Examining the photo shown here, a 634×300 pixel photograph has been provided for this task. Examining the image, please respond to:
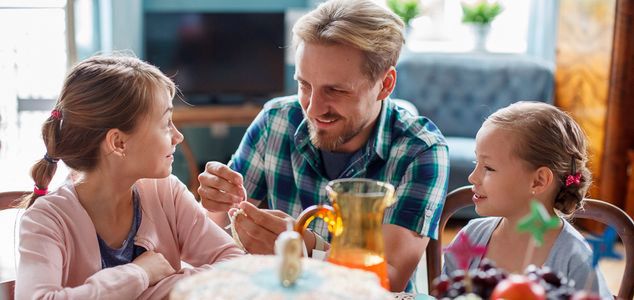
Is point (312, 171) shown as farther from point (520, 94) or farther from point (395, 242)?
point (520, 94)

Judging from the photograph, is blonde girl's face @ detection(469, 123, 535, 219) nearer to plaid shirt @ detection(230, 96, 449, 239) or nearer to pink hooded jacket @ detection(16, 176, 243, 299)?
plaid shirt @ detection(230, 96, 449, 239)

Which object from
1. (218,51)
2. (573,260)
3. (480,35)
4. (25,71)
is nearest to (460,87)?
(480,35)

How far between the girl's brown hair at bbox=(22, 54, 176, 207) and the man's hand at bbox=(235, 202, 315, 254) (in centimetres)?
29

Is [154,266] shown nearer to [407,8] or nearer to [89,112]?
[89,112]

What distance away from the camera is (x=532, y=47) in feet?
17.1

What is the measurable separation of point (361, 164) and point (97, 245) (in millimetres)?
672

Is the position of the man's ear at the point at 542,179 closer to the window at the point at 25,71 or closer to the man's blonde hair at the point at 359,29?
the man's blonde hair at the point at 359,29

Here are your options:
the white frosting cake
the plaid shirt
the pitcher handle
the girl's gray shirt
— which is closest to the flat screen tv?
the plaid shirt

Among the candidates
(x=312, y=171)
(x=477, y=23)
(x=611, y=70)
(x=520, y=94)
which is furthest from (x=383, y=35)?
(x=477, y=23)

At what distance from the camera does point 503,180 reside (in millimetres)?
1616

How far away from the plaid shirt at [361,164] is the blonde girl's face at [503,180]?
0.45ft

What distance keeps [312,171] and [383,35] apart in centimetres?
37

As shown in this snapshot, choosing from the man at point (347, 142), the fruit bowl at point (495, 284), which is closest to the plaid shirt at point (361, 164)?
the man at point (347, 142)

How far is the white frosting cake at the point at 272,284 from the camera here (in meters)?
0.89
